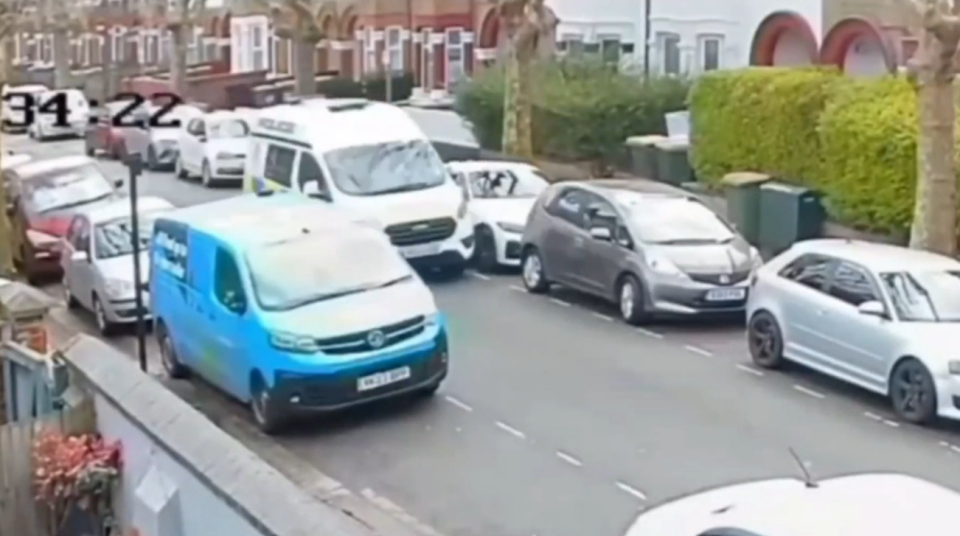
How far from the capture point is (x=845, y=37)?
36219 mm

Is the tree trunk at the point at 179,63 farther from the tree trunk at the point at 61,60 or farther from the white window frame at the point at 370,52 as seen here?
the tree trunk at the point at 61,60

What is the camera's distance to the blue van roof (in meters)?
15.7

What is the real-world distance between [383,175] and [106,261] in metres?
3.74

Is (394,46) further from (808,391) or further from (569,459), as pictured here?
(569,459)

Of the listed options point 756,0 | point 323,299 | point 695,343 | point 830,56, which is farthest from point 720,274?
point 756,0

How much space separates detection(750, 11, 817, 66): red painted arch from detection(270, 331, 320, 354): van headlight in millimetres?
25289

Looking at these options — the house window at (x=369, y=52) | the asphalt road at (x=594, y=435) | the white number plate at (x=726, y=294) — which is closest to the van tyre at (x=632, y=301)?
the asphalt road at (x=594, y=435)

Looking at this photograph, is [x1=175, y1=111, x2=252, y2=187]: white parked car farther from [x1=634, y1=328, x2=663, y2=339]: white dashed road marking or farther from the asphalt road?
the asphalt road

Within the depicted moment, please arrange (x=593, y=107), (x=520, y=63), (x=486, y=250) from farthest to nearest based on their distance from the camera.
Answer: (x=520, y=63) < (x=593, y=107) < (x=486, y=250)

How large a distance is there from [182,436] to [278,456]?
577cm

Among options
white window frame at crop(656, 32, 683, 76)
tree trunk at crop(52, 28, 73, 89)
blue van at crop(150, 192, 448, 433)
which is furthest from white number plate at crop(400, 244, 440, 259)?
tree trunk at crop(52, 28, 73, 89)

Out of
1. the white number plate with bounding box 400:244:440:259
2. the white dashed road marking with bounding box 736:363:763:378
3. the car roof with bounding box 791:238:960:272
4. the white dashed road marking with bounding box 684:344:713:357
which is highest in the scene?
the car roof with bounding box 791:238:960:272

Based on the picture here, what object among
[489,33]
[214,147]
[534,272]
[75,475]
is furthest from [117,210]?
[489,33]
